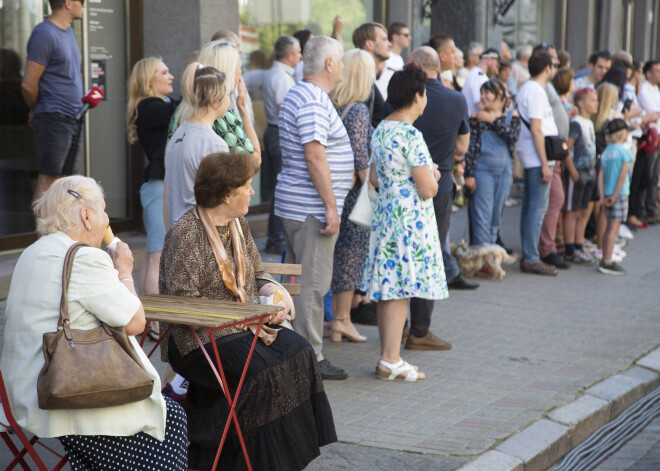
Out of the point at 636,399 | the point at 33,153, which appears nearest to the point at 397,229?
the point at 636,399

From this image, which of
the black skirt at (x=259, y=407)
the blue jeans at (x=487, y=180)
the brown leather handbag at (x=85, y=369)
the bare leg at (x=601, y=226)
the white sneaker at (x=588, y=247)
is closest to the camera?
the brown leather handbag at (x=85, y=369)

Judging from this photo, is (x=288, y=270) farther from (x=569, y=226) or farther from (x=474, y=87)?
(x=474, y=87)

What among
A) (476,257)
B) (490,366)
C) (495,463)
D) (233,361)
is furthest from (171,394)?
(476,257)

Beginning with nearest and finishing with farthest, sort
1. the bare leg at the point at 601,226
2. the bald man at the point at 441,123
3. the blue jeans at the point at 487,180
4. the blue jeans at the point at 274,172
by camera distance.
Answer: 1. the bald man at the point at 441,123
2. the blue jeans at the point at 487,180
3. the blue jeans at the point at 274,172
4. the bare leg at the point at 601,226

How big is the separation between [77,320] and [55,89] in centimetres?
458

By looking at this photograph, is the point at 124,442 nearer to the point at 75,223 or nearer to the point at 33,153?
the point at 75,223

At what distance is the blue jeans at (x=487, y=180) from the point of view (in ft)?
29.6

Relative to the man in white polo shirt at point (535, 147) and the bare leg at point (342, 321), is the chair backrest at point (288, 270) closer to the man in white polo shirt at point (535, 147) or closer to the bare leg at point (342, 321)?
the bare leg at point (342, 321)

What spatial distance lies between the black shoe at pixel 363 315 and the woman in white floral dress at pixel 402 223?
4.56 feet

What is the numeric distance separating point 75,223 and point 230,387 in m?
1.03

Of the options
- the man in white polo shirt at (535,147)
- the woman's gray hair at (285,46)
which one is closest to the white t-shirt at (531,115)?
the man in white polo shirt at (535,147)

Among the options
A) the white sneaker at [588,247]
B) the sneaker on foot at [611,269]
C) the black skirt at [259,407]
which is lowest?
the sneaker on foot at [611,269]

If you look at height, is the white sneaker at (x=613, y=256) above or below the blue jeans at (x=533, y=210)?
below

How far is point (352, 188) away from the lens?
22.1 feet
